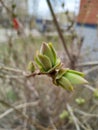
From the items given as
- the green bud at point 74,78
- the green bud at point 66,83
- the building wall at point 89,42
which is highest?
the green bud at point 74,78

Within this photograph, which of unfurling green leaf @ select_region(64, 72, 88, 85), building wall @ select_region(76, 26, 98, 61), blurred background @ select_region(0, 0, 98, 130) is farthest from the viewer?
building wall @ select_region(76, 26, 98, 61)

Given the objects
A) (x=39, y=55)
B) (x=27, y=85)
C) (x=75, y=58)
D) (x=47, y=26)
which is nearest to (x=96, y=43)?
(x=75, y=58)

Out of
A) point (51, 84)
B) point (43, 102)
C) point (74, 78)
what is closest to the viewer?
point (74, 78)

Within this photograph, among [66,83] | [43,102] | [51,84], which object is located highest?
[66,83]

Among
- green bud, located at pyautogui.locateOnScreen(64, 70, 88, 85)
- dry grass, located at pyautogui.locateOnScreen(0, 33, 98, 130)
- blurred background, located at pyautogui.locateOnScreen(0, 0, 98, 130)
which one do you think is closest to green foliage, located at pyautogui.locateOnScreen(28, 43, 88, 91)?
green bud, located at pyautogui.locateOnScreen(64, 70, 88, 85)

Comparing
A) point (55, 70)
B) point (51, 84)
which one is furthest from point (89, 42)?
point (55, 70)

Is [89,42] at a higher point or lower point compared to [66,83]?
lower

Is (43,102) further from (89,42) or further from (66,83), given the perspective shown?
(66,83)

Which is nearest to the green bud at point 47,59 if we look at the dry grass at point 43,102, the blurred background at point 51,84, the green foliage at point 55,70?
the green foliage at point 55,70

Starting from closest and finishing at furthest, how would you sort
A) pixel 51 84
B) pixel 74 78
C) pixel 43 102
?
1. pixel 74 78
2. pixel 51 84
3. pixel 43 102

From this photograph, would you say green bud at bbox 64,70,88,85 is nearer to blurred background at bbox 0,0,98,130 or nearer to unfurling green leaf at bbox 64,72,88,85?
unfurling green leaf at bbox 64,72,88,85

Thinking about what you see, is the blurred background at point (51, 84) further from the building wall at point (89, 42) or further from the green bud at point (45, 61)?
the green bud at point (45, 61)
